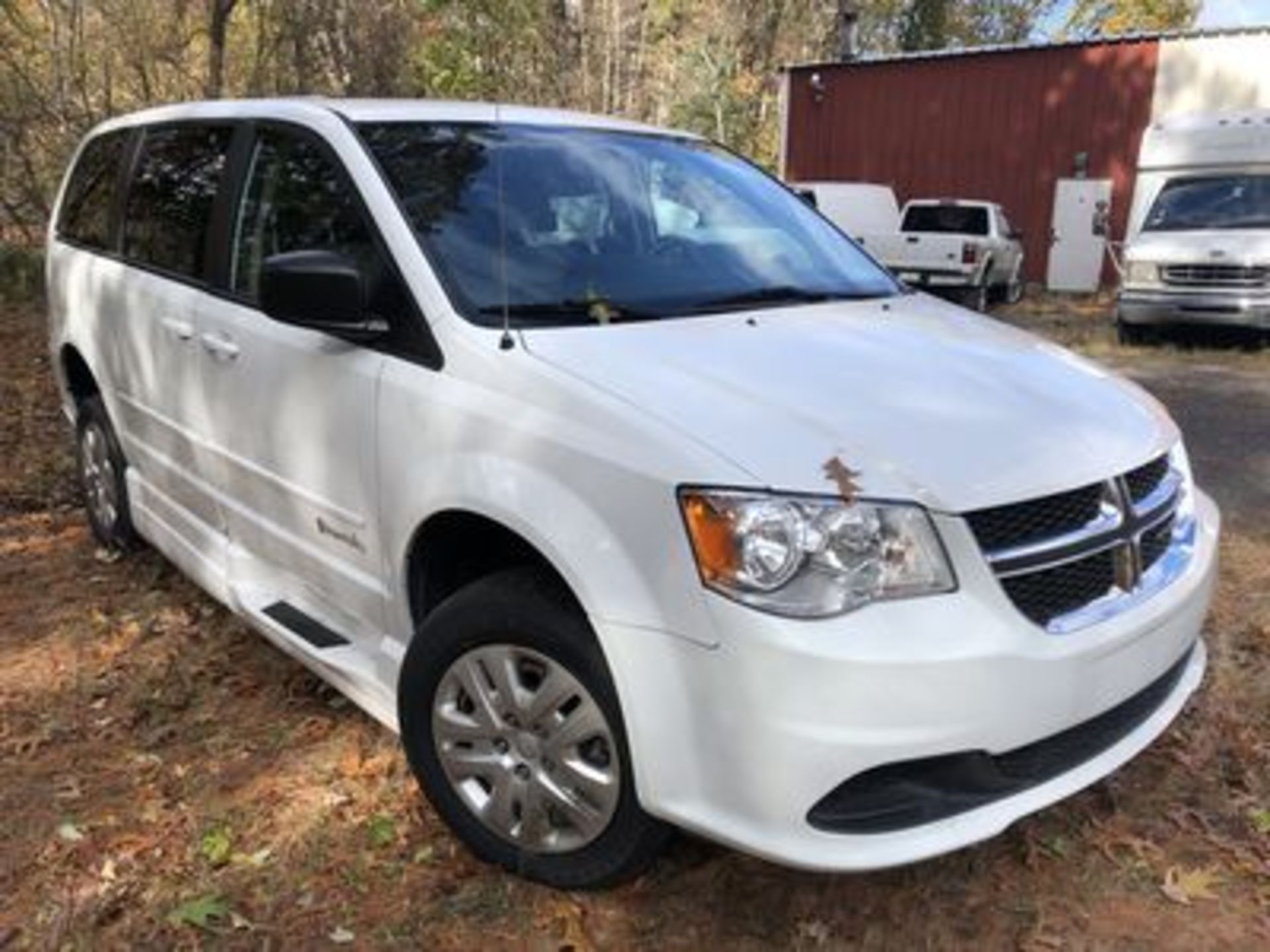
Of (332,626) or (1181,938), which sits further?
(332,626)

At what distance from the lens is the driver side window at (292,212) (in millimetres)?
3365

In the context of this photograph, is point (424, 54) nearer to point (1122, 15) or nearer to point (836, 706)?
point (836, 706)

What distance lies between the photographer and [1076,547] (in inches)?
103

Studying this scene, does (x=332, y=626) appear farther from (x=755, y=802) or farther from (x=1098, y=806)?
(x=1098, y=806)

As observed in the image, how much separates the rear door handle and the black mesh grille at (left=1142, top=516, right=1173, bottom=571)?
2898 millimetres

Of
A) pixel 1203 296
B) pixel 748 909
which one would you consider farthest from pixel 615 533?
pixel 1203 296

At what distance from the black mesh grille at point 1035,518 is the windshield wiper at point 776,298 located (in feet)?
3.55

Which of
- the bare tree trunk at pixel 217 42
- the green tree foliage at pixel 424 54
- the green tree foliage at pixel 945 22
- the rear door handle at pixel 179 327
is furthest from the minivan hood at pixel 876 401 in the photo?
the green tree foliage at pixel 945 22

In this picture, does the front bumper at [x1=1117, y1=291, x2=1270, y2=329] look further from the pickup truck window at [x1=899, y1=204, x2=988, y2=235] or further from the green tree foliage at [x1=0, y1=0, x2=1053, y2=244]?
the green tree foliage at [x1=0, y1=0, x2=1053, y2=244]

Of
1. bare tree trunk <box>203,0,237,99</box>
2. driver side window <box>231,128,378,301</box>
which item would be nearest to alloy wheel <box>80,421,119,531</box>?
driver side window <box>231,128,378,301</box>

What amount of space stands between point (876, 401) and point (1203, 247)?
11303 mm

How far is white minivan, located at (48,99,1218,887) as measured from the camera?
2.39 m

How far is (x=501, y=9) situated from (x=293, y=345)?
19.7 meters

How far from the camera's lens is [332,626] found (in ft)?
11.7
